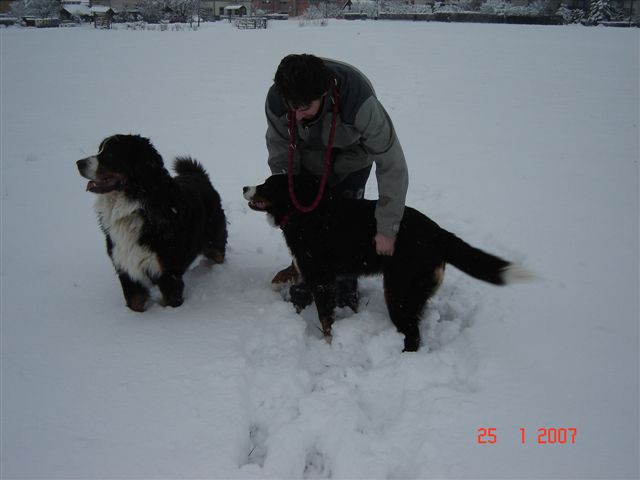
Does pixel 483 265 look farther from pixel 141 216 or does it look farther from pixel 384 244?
pixel 141 216

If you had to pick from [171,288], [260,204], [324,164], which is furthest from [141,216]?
[324,164]

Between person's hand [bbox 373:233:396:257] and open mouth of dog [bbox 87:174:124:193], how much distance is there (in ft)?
5.36

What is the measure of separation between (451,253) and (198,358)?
1.65m

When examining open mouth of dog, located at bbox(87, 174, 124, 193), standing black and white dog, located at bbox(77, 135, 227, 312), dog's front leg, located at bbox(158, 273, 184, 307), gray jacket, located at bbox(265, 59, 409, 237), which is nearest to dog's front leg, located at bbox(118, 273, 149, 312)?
standing black and white dog, located at bbox(77, 135, 227, 312)

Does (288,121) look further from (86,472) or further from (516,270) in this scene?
(86,472)

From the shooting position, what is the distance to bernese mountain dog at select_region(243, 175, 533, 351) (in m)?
2.40

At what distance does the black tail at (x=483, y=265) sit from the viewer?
7.58 feet

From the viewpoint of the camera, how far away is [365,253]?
8.36 ft

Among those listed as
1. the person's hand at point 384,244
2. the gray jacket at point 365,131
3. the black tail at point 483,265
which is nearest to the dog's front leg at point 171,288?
the gray jacket at point 365,131

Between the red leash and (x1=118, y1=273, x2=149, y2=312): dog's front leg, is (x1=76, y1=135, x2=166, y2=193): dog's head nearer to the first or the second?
(x1=118, y1=273, x2=149, y2=312): dog's front leg

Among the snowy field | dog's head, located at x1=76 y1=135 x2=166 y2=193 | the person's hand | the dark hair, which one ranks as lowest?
the snowy field

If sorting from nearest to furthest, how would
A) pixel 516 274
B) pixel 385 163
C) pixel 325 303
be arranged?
pixel 516 274
pixel 385 163
pixel 325 303

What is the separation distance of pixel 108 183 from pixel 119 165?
130mm

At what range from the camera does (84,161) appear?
2451 millimetres
